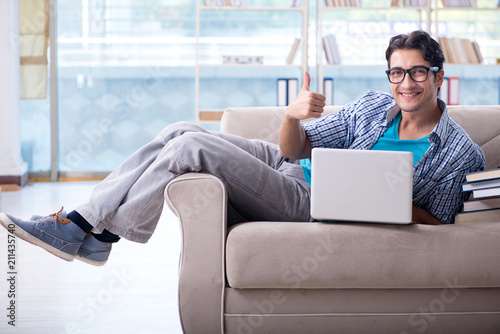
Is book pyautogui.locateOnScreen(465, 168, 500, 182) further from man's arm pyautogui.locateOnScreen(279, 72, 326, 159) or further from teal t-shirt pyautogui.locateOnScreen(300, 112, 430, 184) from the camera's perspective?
man's arm pyautogui.locateOnScreen(279, 72, 326, 159)


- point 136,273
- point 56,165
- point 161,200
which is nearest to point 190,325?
point 161,200

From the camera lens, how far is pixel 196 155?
5.02 ft

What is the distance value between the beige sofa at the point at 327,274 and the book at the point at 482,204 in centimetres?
7

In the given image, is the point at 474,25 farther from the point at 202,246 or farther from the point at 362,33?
the point at 202,246

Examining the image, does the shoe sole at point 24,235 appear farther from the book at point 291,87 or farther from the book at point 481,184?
the book at point 291,87

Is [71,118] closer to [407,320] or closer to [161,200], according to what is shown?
[161,200]

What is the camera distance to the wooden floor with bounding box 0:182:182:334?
1784 mm

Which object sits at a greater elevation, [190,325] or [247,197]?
[247,197]

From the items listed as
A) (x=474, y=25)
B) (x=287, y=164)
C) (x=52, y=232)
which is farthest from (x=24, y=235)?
(x=474, y=25)

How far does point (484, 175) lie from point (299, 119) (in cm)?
52

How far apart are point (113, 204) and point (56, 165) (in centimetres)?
393

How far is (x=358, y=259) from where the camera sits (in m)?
1.48

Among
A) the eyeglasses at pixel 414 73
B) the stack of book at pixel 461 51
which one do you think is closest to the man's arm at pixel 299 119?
the eyeglasses at pixel 414 73

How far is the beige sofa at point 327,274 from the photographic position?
58.2 inches
